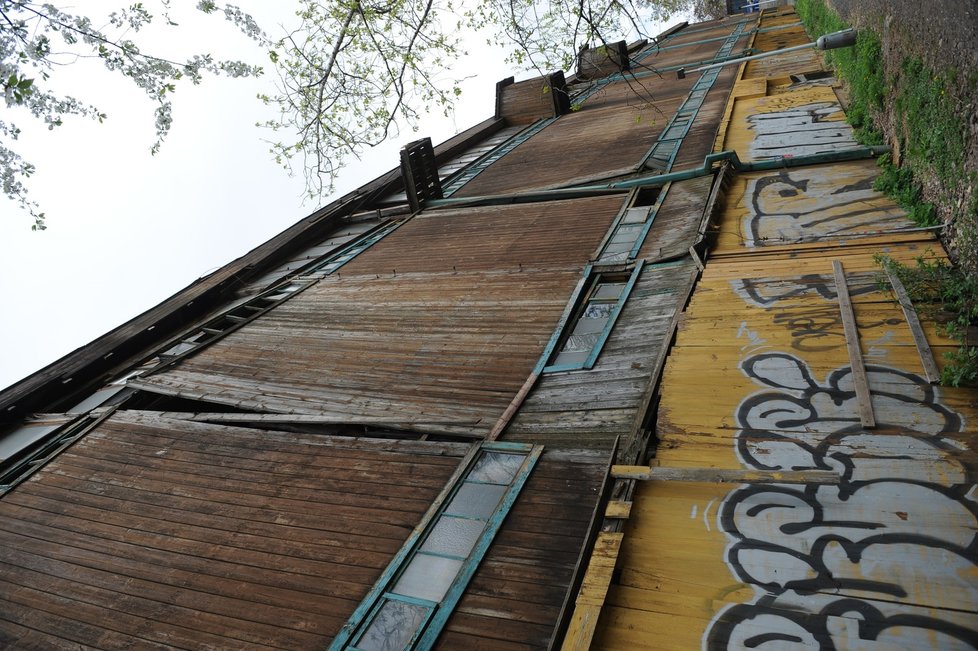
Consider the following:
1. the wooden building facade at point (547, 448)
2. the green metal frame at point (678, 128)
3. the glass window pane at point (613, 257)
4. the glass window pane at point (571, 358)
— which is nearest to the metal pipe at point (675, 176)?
the wooden building facade at point (547, 448)

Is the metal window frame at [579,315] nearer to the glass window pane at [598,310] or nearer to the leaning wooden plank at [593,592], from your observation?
the glass window pane at [598,310]

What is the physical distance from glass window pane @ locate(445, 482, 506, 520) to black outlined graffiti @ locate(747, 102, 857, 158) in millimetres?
8466

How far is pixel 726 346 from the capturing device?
6.50m

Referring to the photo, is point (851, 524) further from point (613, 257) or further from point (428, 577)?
point (613, 257)

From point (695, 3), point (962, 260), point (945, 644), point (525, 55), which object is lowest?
point (945, 644)

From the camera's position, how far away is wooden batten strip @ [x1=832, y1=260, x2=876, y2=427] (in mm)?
5148

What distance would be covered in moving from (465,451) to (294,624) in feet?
6.89

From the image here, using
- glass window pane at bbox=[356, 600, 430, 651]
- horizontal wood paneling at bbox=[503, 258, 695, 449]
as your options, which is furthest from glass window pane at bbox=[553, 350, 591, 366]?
glass window pane at bbox=[356, 600, 430, 651]

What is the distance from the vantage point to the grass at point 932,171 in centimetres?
582

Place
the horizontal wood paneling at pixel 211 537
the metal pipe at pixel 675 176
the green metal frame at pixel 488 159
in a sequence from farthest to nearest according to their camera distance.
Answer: the green metal frame at pixel 488 159 → the metal pipe at pixel 675 176 → the horizontal wood paneling at pixel 211 537

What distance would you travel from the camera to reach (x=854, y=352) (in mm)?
5812

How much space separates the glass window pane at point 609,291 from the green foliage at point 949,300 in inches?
119

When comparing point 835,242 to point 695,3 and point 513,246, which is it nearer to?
point 513,246

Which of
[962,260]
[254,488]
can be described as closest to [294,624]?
[254,488]
